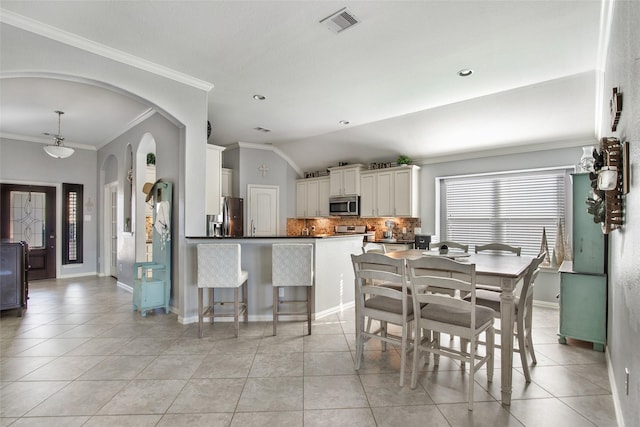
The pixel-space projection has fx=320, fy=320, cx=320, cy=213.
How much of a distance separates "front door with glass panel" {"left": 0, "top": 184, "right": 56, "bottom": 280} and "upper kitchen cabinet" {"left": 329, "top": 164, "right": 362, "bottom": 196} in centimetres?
582

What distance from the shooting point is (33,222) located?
21.2 feet

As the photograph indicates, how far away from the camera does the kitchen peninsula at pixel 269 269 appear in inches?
152

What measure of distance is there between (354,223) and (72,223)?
240 inches

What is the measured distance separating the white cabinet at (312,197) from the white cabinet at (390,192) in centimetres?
93

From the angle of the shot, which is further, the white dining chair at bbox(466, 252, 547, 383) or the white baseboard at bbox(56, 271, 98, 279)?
the white baseboard at bbox(56, 271, 98, 279)

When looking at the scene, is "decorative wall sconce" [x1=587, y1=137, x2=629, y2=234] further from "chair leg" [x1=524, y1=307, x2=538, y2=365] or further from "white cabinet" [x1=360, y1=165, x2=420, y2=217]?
"white cabinet" [x1=360, y1=165, x2=420, y2=217]

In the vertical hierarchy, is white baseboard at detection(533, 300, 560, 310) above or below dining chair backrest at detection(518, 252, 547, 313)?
below

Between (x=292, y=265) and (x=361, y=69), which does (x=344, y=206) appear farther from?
(x=361, y=69)

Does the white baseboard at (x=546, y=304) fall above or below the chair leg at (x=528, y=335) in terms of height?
below

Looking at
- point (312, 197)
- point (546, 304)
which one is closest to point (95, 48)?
point (312, 197)

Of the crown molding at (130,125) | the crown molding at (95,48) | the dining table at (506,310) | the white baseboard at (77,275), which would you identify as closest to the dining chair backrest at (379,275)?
the dining table at (506,310)

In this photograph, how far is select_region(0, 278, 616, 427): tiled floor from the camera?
2027 mm

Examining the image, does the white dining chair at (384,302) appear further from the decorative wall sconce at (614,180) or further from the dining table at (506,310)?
the decorative wall sconce at (614,180)

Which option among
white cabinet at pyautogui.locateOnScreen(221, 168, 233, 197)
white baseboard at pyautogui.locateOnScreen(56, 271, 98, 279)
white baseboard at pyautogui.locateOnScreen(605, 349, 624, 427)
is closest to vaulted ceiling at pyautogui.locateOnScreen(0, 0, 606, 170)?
white cabinet at pyautogui.locateOnScreen(221, 168, 233, 197)
